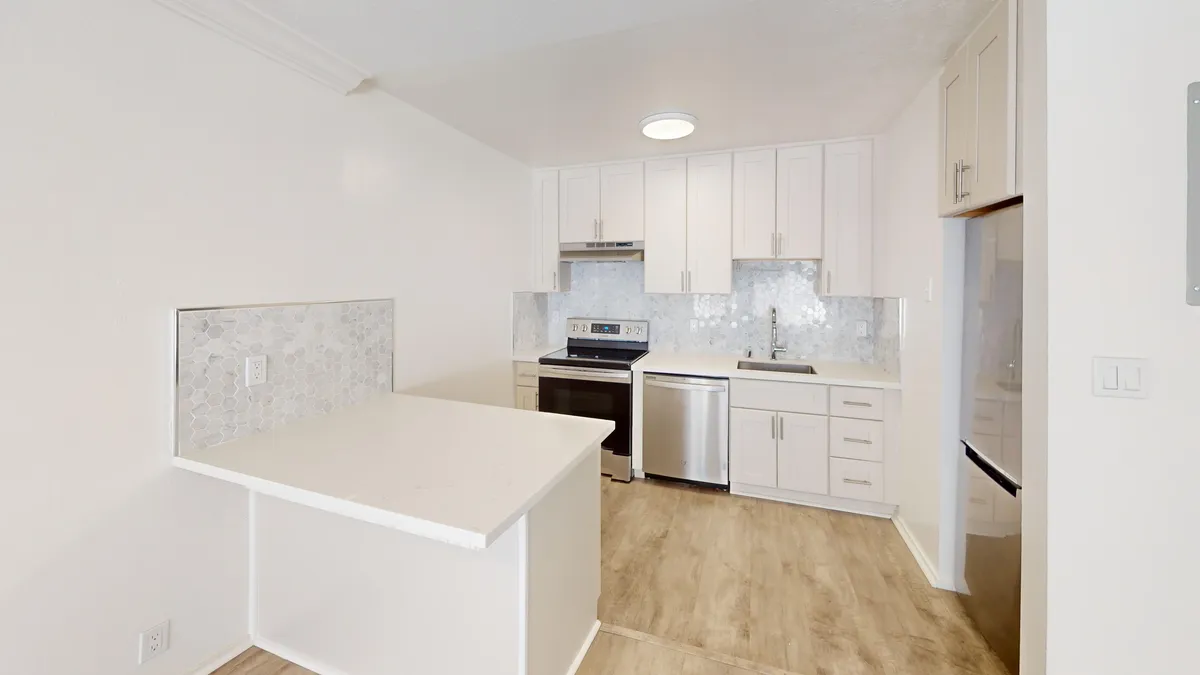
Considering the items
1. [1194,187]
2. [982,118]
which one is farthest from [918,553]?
[982,118]

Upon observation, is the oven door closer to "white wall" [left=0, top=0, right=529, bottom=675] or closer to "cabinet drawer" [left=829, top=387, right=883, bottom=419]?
"cabinet drawer" [left=829, top=387, right=883, bottom=419]

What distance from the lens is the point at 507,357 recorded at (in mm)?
3662

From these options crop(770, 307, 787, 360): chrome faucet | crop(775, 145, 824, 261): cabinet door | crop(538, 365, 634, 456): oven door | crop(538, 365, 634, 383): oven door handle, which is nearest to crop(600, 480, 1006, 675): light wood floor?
crop(538, 365, 634, 456): oven door

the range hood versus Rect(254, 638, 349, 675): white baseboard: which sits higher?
the range hood

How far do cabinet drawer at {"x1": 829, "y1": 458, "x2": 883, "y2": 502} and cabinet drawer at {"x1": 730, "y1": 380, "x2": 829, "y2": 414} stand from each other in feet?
1.19

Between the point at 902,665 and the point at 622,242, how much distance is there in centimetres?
302

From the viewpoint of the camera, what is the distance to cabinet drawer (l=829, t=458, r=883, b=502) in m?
2.91

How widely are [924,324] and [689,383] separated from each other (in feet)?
4.73

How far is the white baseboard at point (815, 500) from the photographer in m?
2.96

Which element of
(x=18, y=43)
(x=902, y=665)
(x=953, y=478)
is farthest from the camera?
(x=953, y=478)

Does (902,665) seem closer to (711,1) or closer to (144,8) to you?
(711,1)

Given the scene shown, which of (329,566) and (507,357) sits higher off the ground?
(507,357)

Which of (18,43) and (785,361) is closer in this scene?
(18,43)

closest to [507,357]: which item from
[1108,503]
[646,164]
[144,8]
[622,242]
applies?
[622,242]
